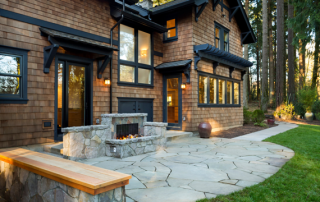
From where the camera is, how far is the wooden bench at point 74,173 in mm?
2141

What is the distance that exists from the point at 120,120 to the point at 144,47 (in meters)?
4.28

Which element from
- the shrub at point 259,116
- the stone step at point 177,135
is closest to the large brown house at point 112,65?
the stone step at point 177,135

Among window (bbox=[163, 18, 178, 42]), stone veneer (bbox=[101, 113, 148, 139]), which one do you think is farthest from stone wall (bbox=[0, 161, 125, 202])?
window (bbox=[163, 18, 178, 42])

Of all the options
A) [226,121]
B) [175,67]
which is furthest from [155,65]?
[226,121]

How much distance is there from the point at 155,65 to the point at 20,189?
24.1 feet

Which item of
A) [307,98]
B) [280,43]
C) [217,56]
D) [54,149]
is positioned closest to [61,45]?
[54,149]

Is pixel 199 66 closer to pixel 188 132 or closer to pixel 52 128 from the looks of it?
pixel 188 132

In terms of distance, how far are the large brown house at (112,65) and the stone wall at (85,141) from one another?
1682mm

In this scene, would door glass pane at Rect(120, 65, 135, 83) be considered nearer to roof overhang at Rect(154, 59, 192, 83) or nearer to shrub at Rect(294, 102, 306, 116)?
roof overhang at Rect(154, 59, 192, 83)

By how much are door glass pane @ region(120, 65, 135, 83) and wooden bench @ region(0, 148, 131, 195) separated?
5354 mm

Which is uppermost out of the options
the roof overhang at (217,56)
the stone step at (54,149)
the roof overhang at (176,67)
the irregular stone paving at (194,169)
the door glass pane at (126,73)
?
the roof overhang at (217,56)

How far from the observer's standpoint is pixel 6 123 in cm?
525

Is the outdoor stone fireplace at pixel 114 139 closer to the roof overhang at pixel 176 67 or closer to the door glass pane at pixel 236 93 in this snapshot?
the roof overhang at pixel 176 67

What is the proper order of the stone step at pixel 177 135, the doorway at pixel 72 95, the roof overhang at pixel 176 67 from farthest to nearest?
the roof overhang at pixel 176 67
the stone step at pixel 177 135
the doorway at pixel 72 95
